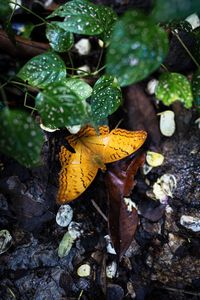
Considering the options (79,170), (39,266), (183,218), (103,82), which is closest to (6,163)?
(79,170)

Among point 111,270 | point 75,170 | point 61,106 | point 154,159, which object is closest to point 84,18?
point 61,106

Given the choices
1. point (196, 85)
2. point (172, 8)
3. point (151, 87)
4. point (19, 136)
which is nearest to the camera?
point (172, 8)

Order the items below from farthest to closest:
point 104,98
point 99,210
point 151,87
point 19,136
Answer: point 151,87 < point 99,210 < point 104,98 < point 19,136

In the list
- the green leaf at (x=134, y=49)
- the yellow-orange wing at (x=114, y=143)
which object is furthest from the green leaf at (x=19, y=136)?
the yellow-orange wing at (x=114, y=143)

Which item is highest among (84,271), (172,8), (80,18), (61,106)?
(172,8)

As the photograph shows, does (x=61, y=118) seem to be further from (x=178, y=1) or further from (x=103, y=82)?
(x=178, y=1)

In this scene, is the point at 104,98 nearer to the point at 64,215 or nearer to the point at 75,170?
the point at 75,170
